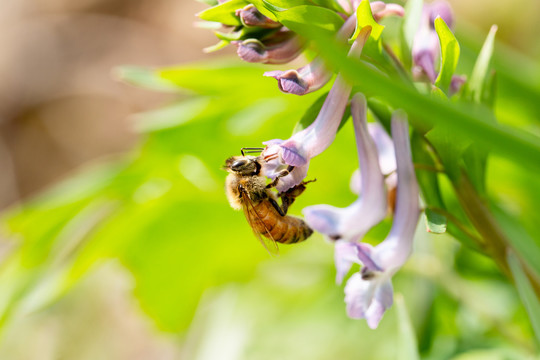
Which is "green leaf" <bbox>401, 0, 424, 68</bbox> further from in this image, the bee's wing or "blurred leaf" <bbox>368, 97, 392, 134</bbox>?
the bee's wing

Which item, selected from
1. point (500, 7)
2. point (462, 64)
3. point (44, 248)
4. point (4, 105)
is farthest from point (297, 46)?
point (4, 105)

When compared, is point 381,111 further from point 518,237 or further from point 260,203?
point 518,237

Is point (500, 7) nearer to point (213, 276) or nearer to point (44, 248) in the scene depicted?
point (213, 276)

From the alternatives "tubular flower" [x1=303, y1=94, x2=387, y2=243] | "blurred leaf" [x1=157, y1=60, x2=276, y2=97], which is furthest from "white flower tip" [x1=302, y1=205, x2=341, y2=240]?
"blurred leaf" [x1=157, y1=60, x2=276, y2=97]

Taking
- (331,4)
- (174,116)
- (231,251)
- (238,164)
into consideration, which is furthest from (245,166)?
(231,251)

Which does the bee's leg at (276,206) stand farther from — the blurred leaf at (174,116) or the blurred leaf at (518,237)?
the blurred leaf at (174,116)

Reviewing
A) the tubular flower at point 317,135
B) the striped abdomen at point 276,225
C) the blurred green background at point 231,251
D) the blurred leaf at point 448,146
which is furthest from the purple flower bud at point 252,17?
the blurred green background at point 231,251

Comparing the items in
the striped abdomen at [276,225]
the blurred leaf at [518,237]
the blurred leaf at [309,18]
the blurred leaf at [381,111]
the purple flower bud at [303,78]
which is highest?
the blurred leaf at [309,18]

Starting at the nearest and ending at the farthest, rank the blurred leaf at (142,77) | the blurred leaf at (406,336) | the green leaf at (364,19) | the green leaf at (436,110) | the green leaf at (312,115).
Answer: the green leaf at (436,110) → the green leaf at (364,19) → the green leaf at (312,115) → the blurred leaf at (406,336) → the blurred leaf at (142,77)
